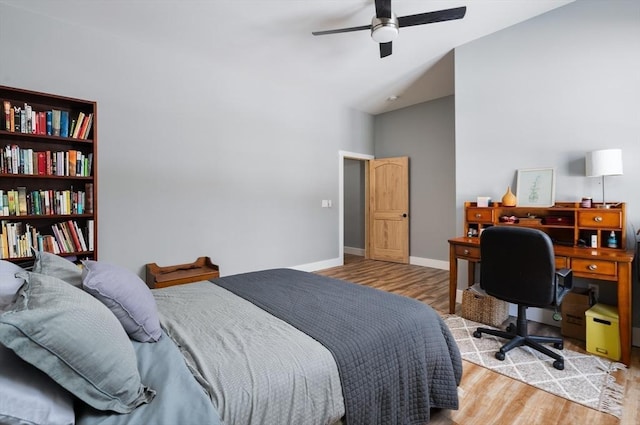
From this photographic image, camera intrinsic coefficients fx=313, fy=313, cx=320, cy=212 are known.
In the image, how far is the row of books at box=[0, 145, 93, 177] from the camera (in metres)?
2.42

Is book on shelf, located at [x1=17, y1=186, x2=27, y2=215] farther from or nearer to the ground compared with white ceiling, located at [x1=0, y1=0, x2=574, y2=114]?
nearer to the ground

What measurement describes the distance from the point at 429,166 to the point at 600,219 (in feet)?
9.66

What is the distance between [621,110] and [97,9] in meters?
4.51

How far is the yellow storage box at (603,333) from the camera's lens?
227 cm

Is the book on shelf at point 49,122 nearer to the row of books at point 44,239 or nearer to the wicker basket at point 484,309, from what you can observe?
the row of books at point 44,239

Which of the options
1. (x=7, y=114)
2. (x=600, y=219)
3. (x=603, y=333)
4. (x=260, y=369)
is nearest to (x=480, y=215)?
(x=600, y=219)

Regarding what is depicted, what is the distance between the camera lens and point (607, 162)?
8.09 feet

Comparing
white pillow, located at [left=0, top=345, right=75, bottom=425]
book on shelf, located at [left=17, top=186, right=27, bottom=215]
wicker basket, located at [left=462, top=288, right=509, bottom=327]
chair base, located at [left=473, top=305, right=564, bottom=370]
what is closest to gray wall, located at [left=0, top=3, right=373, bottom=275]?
book on shelf, located at [left=17, top=186, right=27, bottom=215]

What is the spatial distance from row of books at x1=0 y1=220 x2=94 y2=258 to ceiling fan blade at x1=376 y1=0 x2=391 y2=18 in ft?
9.87

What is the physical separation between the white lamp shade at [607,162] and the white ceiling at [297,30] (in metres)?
1.43

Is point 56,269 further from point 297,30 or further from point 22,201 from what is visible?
point 297,30

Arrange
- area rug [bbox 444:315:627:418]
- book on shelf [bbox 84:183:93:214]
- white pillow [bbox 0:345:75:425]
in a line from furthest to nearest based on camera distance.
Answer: book on shelf [bbox 84:183:93:214], area rug [bbox 444:315:627:418], white pillow [bbox 0:345:75:425]

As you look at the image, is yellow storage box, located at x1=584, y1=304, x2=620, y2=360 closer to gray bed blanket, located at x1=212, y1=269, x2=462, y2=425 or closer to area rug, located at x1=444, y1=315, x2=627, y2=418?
area rug, located at x1=444, y1=315, x2=627, y2=418

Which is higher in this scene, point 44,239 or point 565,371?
point 44,239
